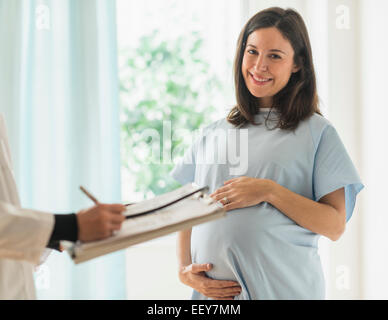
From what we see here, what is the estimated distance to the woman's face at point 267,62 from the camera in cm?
116

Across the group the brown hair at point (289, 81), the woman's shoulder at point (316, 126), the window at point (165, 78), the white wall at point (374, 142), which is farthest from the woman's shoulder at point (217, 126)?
the window at point (165, 78)

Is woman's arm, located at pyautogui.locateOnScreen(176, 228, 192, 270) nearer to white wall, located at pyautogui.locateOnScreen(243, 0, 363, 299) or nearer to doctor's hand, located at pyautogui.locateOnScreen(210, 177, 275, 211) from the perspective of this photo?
doctor's hand, located at pyautogui.locateOnScreen(210, 177, 275, 211)

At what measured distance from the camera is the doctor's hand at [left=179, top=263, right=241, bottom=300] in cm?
109

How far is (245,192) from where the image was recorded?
1.06 metres

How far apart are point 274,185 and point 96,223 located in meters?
0.51

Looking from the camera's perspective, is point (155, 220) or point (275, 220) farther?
point (275, 220)

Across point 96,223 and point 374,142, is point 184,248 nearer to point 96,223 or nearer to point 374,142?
point 96,223

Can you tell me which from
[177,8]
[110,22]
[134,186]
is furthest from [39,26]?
[134,186]

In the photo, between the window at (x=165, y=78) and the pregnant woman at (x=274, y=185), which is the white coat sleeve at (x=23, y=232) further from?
the window at (x=165, y=78)

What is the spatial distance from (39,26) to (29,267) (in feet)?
4.21

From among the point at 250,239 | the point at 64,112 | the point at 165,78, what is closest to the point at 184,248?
the point at 250,239

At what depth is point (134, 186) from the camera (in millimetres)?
2412

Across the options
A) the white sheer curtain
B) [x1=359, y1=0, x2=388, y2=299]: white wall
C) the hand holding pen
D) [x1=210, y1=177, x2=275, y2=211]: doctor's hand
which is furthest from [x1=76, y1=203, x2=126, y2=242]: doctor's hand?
[x1=359, y1=0, x2=388, y2=299]: white wall
